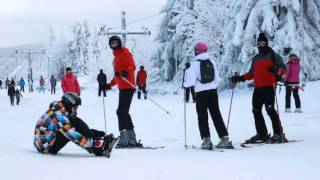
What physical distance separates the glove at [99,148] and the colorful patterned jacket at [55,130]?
78 millimetres

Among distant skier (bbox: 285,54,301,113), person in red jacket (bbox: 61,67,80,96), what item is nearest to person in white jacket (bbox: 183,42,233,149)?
distant skier (bbox: 285,54,301,113)

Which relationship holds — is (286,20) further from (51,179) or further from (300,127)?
(51,179)

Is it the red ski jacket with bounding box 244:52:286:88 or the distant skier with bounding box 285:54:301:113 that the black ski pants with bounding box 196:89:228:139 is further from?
the distant skier with bounding box 285:54:301:113

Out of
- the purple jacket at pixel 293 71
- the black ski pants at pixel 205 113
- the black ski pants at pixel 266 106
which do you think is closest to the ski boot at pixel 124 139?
the black ski pants at pixel 205 113

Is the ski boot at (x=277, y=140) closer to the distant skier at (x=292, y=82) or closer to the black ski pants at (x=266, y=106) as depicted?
the black ski pants at (x=266, y=106)

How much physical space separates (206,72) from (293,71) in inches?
302

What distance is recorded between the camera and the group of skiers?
23.8 feet

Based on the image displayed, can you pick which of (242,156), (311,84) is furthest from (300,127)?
(311,84)

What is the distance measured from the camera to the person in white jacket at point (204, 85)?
8477 mm

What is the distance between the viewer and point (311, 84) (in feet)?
78.5

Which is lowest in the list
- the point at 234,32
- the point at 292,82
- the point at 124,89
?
the point at 292,82

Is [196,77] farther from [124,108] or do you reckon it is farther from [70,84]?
[70,84]

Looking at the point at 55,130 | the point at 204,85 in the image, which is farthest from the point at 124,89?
the point at 55,130

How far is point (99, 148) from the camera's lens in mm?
7391
